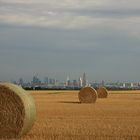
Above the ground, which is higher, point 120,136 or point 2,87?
point 2,87

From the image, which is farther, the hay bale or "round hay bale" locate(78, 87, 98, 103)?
"round hay bale" locate(78, 87, 98, 103)

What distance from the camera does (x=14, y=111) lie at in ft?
53.2

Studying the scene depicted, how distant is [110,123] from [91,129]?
2.34 meters

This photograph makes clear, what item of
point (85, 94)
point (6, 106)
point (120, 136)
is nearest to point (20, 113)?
point (6, 106)

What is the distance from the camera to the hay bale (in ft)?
51.8

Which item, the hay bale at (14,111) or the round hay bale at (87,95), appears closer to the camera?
the hay bale at (14,111)

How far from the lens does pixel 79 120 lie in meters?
20.3

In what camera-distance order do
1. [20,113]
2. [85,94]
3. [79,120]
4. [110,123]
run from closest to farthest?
[20,113], [110,123], [79,120], [85,94]

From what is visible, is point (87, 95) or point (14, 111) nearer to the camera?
point (14, 111)

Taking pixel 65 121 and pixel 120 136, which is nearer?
pixel 120 136

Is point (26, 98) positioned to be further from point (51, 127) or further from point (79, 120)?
point (79, 120)

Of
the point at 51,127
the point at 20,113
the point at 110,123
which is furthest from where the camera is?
the point at 110,123

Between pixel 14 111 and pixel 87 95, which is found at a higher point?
pixel 87 95

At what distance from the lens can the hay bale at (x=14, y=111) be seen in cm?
1579
